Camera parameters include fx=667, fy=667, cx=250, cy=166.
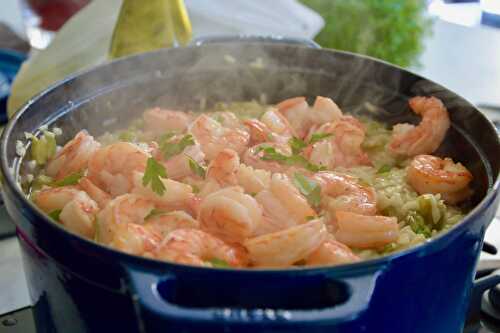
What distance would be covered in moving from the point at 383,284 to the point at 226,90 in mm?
902

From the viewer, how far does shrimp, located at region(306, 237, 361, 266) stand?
0.89 m

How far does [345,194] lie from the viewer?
3.60ft

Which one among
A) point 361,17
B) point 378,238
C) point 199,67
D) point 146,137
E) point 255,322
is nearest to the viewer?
point 255,322

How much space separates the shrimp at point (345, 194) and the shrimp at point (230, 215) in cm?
16

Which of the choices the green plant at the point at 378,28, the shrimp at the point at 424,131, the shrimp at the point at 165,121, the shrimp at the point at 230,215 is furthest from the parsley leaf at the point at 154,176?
the green plant at the point at 378,28

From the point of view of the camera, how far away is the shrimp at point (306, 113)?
1.41 m

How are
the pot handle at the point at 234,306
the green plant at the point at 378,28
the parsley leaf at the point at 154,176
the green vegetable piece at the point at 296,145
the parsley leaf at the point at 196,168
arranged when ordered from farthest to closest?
1. the green plant at the point at 378,28
2. the green vegetable piece at the point at 296,145
3. the parsley leaf at the point at 196,168
4. the parsley leaf at the point at 154,176
5. the pot handle at the point at 234,306

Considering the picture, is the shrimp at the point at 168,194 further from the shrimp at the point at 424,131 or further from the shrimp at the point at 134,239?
the shrimp at the point at 424,131

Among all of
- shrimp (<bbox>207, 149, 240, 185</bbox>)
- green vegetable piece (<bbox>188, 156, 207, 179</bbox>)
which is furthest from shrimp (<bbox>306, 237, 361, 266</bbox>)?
green vegetable piece (<bbox>188, 156, 207, 179</bbox>)

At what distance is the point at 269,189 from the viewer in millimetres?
1035

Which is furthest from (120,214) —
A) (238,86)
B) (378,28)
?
(378,28)

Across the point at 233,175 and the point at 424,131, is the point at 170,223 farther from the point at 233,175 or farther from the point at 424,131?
the point at 424,131

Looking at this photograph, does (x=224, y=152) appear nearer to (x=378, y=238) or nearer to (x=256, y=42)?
(x=378, y=238)

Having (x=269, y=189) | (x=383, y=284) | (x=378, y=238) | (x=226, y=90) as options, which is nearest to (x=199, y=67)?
(x=226, y=90)
